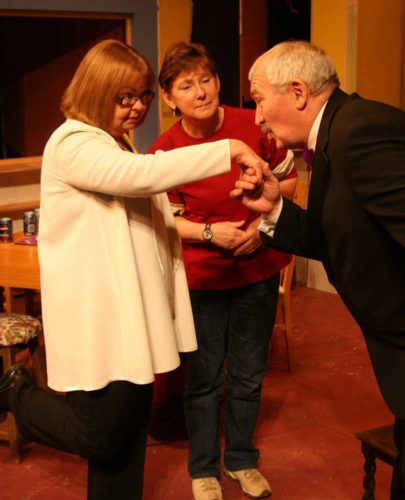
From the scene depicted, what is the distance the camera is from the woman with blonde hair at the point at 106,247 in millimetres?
1832

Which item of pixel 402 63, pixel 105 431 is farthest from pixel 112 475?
pixel 402 63

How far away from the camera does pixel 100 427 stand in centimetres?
198

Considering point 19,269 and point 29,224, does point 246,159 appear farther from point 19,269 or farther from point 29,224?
point 29,224

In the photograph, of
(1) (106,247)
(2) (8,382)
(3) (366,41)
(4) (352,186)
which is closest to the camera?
(4) (352,186)

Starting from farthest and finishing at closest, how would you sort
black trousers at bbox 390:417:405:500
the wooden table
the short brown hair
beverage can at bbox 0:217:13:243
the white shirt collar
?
beverage can at bbox 0:217:13:243
the wooden table
the short brown hair
black trousers at bbox 390:417:405:500
the white shirt collar

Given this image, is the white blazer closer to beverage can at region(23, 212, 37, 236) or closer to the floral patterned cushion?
the floral patterned cushion

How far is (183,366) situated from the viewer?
330 centimetres

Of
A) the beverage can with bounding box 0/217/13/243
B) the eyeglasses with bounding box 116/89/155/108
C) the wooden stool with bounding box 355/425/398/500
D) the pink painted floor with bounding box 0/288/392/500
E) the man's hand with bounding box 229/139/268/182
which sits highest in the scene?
the eyeglasses with bounding box 116/89/155/108

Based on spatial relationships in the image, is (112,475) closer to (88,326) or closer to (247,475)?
(88,326)

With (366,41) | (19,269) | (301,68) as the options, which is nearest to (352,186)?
(301,68)

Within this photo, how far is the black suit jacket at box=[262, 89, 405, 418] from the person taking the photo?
5.03ft

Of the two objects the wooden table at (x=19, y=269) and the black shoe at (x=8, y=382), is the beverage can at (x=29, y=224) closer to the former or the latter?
the wooden table at (x=19, y=269)

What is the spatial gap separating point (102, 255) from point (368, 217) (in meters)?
0.67

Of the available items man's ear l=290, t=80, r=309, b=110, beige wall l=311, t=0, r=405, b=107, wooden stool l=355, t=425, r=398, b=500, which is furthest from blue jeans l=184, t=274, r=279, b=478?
beige wall l=311, t=0, r=405, b=107
